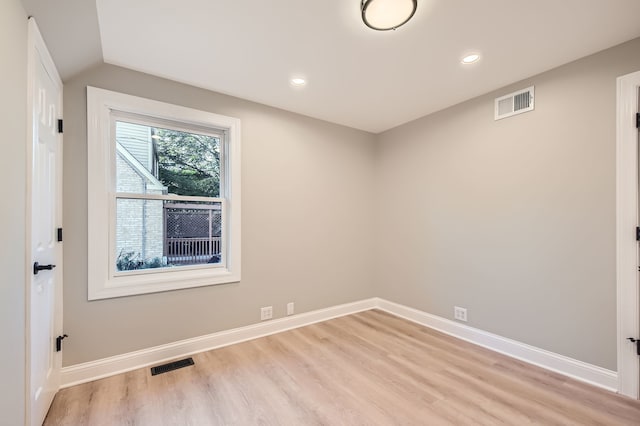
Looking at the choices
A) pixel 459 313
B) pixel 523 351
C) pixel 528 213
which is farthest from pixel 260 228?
pixel 523 351

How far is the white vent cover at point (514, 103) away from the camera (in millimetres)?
2562

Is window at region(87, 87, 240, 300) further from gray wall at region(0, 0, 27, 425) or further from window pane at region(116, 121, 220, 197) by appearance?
gray wall at region(0, 0, 27, 425)

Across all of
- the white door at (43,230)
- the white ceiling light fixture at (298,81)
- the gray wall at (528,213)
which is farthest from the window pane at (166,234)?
the gray wall at (528,213)

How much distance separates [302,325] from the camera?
3.36 metres

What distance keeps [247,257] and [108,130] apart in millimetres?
1698

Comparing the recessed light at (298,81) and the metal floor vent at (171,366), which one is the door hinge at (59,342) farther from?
the recessed light at (298,81)

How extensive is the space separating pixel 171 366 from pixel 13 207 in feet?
5.88

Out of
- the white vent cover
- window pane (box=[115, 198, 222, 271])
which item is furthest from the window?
the white vent cover

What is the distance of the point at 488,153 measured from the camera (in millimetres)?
2877

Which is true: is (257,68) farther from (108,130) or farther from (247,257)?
(247,257)

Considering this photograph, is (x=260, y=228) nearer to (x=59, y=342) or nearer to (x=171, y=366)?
(x=171, y=366)

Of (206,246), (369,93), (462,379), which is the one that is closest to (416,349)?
(462,379)

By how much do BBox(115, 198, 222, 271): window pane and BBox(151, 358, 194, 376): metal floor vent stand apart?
2.88 feet

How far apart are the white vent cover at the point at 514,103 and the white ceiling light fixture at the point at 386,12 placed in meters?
1.59
